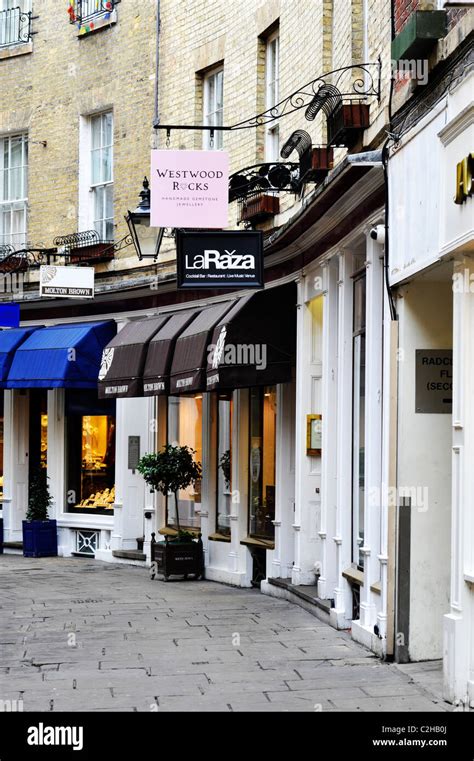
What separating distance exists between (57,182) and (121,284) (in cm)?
270

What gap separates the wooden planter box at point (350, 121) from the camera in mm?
11742

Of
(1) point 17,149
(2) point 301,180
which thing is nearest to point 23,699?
(2) point 301,180

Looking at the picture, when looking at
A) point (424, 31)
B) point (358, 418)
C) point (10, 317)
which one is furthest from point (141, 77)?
point (424, 31)

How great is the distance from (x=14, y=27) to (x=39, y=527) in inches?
352

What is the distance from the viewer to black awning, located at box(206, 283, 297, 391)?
14.5 meters

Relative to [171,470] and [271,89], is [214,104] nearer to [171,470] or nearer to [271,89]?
[271,89]

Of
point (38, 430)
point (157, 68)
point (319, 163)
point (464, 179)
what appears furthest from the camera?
point (38, 430)

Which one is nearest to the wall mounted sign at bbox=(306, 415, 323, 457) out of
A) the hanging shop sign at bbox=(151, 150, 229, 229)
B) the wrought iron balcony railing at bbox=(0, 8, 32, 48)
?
the hanging shop sign at bbox=(151, 150, 229, 229)

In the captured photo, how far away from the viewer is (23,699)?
8992 millimetres

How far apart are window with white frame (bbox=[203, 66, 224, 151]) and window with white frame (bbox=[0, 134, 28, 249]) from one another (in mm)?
4970

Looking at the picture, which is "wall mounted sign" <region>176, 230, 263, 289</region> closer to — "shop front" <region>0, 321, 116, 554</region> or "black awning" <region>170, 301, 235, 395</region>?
"black awning" <region>170, 301, 235, 395</region>

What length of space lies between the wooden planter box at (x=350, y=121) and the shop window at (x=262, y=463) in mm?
4720

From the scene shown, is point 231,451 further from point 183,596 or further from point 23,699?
point 23,699

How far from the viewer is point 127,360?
17.9 meters
